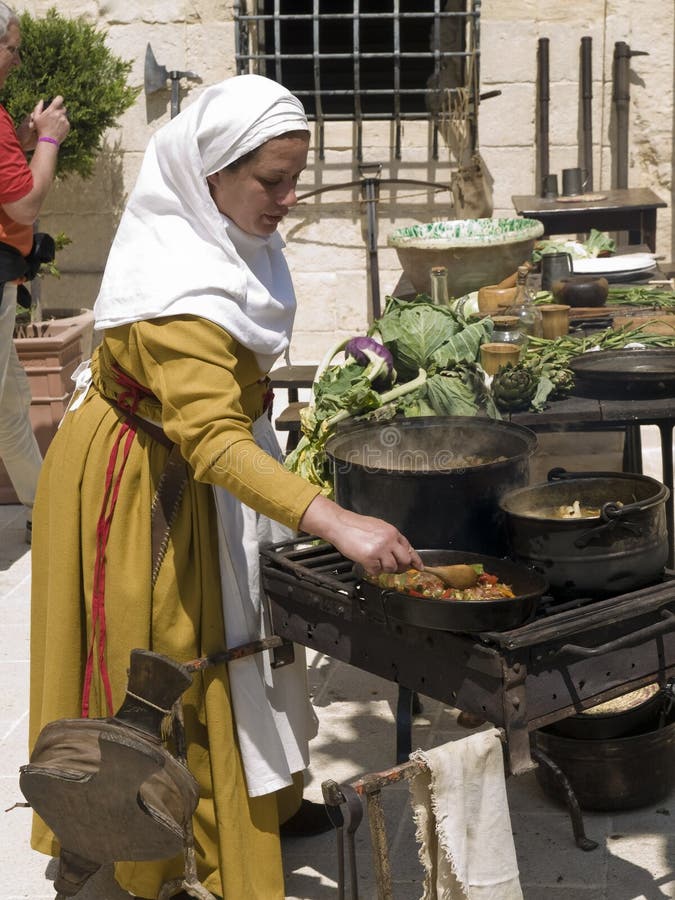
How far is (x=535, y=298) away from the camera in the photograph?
17.2 ft

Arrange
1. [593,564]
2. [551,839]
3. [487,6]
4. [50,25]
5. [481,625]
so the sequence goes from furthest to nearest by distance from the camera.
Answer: [487,6]
[50,25]
[551,839]
[593,564]
[481,625]

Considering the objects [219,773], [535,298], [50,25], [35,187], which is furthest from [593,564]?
[50,25]

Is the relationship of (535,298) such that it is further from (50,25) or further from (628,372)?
(50,25)

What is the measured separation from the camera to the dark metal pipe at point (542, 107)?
8531 millimetres

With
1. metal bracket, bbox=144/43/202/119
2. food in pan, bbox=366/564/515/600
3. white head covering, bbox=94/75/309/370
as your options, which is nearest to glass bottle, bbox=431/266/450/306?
white head covering, bbox=94/75/309/370

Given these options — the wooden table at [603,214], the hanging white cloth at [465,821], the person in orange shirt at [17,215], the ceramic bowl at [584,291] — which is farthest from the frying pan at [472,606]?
the wooden table at [603,214]

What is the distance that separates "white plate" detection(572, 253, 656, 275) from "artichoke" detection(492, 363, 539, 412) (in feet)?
6.43

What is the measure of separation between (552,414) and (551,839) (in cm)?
130

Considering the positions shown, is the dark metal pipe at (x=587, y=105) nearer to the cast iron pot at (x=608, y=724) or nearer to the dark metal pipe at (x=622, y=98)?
the dark metal pipe at (x=622, y=98)

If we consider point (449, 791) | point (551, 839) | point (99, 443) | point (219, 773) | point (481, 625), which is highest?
point (99, 443)

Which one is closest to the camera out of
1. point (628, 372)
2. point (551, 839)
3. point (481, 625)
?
point (481, 625)

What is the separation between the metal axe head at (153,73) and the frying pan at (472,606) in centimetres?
681

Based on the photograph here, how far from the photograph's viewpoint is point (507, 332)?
4.32 m

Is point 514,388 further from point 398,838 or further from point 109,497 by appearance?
point 109,497
